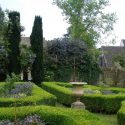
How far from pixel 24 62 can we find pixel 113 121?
1574cm

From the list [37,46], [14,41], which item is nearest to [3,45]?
[14,41]

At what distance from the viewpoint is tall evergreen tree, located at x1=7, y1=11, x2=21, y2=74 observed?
29.7 metres

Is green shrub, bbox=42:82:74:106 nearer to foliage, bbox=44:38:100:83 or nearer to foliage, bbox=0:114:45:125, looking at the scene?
foliage, bbox=0:114:45:125

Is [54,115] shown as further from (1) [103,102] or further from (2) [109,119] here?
(1) [103,102]

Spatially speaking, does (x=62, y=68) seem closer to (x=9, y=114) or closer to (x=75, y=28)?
(x=75, y=28)

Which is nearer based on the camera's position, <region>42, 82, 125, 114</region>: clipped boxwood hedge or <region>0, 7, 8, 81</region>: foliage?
<region>42, 82, 125, 114</region>: clipped boxwood hedge

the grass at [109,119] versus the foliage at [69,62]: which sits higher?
the foliage at [69,62]

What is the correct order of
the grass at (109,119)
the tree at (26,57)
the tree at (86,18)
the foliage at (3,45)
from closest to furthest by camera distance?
the grass at (109,119) < the foliage at (3,45) < the tree at (26,57) < the tree at (86,18)

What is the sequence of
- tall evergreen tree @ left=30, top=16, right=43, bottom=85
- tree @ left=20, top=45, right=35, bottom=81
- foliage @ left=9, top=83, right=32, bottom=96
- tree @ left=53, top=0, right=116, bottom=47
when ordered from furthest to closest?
1. tree @ left=53, top=0, right=116, bottom=47
2. tall evergreen tree @ left=30, top=16, right=43, bottom=85
3. tree @ left=20, top=45, right=35, bottom=81
4. foliage @ left=9, top=83, right=32, bottom=96

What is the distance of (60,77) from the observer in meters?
32.6

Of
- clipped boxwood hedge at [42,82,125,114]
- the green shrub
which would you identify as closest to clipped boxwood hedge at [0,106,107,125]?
clipped boxwood hedge at [42,82,125,114]

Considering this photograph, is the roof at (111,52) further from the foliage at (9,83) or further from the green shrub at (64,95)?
the foliage at (9,83)

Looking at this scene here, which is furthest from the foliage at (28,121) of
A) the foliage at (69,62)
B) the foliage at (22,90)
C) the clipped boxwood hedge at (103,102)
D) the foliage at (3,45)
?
the foliage at (69,62)

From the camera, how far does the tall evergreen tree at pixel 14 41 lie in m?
29.7
